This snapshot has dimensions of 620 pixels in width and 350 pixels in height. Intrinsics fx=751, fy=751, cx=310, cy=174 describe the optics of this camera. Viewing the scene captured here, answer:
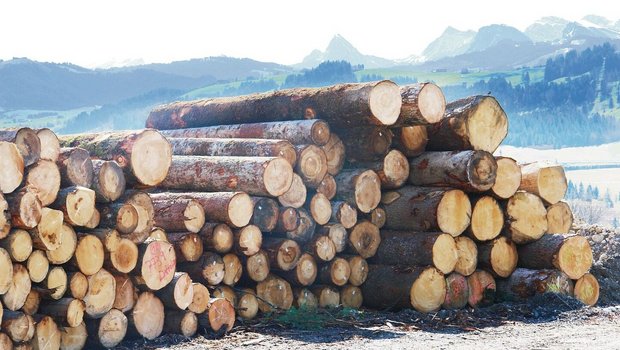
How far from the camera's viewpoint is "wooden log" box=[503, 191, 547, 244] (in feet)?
34.6

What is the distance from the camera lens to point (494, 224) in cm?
1045

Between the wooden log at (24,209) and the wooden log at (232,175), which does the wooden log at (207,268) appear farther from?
the wooden log at (24,209)

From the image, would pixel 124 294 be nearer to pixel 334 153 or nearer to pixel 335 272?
pixel 335 272

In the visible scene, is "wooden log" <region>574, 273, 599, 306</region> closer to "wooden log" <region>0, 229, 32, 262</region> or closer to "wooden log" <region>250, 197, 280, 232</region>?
"wooden log" <region>250, 197, 280, 232</region>

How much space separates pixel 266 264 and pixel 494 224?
3250mm

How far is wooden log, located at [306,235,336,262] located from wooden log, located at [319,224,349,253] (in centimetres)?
8

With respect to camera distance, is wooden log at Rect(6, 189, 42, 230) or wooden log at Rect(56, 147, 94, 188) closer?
wooden log at Rect(6, 189, 42, 230)

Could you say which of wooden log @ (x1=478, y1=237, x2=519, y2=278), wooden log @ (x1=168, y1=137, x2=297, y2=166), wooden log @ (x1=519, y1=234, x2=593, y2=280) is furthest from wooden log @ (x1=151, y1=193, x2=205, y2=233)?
wooden log @ (x1=519, y1=234, x2=593, y2=280)

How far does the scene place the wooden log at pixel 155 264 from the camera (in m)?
8.04

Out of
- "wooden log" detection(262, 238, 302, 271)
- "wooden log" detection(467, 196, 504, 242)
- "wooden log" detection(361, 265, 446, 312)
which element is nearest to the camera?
"wooden log" detection(262, 238, 302, 271)

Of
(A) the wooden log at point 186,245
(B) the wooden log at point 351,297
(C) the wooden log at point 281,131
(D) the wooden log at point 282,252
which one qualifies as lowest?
(B) the wooden log at point 351,297

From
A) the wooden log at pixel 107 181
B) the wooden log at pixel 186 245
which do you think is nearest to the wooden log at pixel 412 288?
the wooden log at pixel 186 245

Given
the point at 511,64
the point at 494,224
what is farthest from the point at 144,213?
the point at 511,64

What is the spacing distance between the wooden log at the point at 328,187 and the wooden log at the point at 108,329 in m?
3.44
